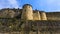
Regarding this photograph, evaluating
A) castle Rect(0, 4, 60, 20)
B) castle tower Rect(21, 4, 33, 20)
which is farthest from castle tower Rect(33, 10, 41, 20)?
castle tower Rect(21, 4, 33, 20)

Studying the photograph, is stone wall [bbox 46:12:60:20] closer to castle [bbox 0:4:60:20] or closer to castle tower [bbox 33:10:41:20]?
castle [bbox 0:4:60:20]

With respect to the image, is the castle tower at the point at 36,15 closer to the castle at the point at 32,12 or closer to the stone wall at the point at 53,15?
the castle at the point at 32,12

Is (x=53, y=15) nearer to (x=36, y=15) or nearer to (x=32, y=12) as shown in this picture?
(x=36, y=15)

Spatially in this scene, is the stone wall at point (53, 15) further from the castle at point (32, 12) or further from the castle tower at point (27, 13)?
the castle tower at point (27, 13)

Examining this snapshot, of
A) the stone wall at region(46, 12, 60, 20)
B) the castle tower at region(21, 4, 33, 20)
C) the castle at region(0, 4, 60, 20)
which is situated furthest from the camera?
the stone wall at region(46, 12, 60, 20)

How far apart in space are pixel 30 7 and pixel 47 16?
245cm

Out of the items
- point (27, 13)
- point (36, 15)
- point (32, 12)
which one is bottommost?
Answer: point (36, 15)

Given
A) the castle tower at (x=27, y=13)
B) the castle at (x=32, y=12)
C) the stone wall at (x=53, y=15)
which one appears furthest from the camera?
the stone wall at (x=53, y=15)

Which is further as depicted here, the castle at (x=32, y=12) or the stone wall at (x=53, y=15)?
the stone wall at (x=53, y=15)

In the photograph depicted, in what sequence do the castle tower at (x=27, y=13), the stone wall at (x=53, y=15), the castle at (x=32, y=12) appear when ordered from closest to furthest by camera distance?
the castle tower at (x=27, y=13), the castle at (x=32, y=12), the stone wall at (x=53, y=15)

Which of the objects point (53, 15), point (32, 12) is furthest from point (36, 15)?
point (53, 15)

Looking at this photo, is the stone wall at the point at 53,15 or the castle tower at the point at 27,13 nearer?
the castle tower at the point at 27,13

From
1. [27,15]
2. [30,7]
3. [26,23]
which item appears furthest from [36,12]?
[26,23]

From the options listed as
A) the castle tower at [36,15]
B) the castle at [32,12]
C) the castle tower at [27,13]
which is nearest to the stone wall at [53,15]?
the castle at [32,12]
